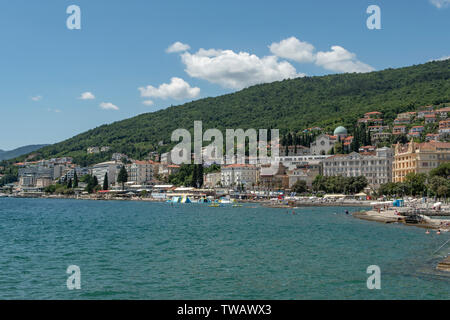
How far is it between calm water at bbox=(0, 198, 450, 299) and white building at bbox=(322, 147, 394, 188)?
69.1 metres

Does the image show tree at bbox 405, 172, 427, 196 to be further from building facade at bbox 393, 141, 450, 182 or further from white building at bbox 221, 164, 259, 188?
white building at bbox 221, 164, 259, 188

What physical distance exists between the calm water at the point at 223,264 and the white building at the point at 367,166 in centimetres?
6908

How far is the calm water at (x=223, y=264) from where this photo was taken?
16.9 metres

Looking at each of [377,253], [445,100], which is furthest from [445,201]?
[445,100]

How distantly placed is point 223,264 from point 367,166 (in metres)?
88.5

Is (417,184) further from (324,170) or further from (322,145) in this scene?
(322,145)

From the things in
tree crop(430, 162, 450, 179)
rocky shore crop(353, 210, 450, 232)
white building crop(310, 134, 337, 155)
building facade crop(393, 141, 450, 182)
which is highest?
white building crop(310, 134, 337, 155)

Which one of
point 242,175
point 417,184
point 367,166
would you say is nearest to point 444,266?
point 417,184

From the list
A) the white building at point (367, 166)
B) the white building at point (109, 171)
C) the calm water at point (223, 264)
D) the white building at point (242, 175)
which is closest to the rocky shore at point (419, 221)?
the calm water at point (223, 264)

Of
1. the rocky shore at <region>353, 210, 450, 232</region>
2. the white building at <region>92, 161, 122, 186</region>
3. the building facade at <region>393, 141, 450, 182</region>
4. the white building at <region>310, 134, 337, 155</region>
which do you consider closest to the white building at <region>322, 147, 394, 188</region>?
the building facade at <region>393, 141, 450, 182</region>

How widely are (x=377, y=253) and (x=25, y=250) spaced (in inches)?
754

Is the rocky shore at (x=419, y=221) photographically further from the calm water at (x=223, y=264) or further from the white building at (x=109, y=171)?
the white building at (x=109, y=171)

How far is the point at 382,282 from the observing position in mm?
18047

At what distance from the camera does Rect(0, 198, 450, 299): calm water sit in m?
16.9
